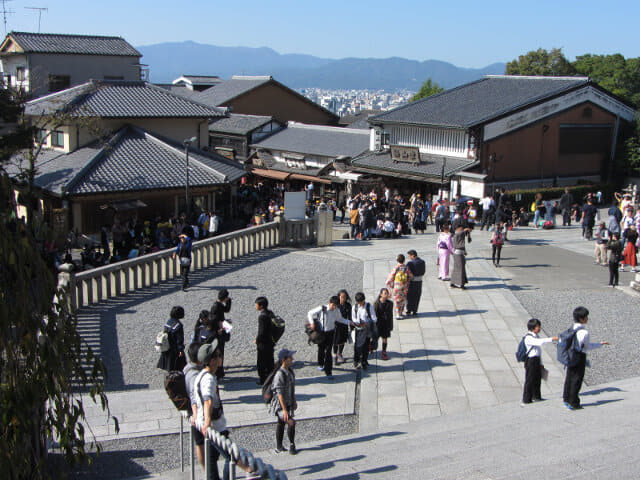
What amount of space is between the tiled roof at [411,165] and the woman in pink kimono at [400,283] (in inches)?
641

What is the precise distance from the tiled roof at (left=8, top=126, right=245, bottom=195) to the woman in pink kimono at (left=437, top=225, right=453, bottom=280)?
11.7 m

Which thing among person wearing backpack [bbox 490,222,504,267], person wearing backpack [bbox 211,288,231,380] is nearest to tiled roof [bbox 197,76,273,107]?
person wearing backpack [bbox 490,222,504,267]

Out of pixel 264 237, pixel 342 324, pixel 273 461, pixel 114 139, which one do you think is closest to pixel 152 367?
pixel 342 324

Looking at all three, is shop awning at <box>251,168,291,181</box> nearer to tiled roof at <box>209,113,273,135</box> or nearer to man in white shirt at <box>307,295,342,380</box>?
tiled roof at <box>209,113,273,135</box>

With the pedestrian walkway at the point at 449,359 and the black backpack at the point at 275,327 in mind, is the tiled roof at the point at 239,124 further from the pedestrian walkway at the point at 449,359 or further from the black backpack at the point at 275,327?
the black backpack at the point at 275,327

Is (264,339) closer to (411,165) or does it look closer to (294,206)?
(294,206)

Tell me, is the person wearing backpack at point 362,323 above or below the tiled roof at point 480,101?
below

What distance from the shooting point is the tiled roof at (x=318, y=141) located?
35750mm

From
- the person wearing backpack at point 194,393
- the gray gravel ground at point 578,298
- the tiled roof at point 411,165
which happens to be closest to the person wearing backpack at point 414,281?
the gray gravel ground at point 578,298

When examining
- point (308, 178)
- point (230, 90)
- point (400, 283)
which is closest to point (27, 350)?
point (400, 283)

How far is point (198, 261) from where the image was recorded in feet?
58.9

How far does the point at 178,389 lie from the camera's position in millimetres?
6848

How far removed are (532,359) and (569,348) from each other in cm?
57

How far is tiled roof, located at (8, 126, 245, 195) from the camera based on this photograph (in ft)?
75.3
